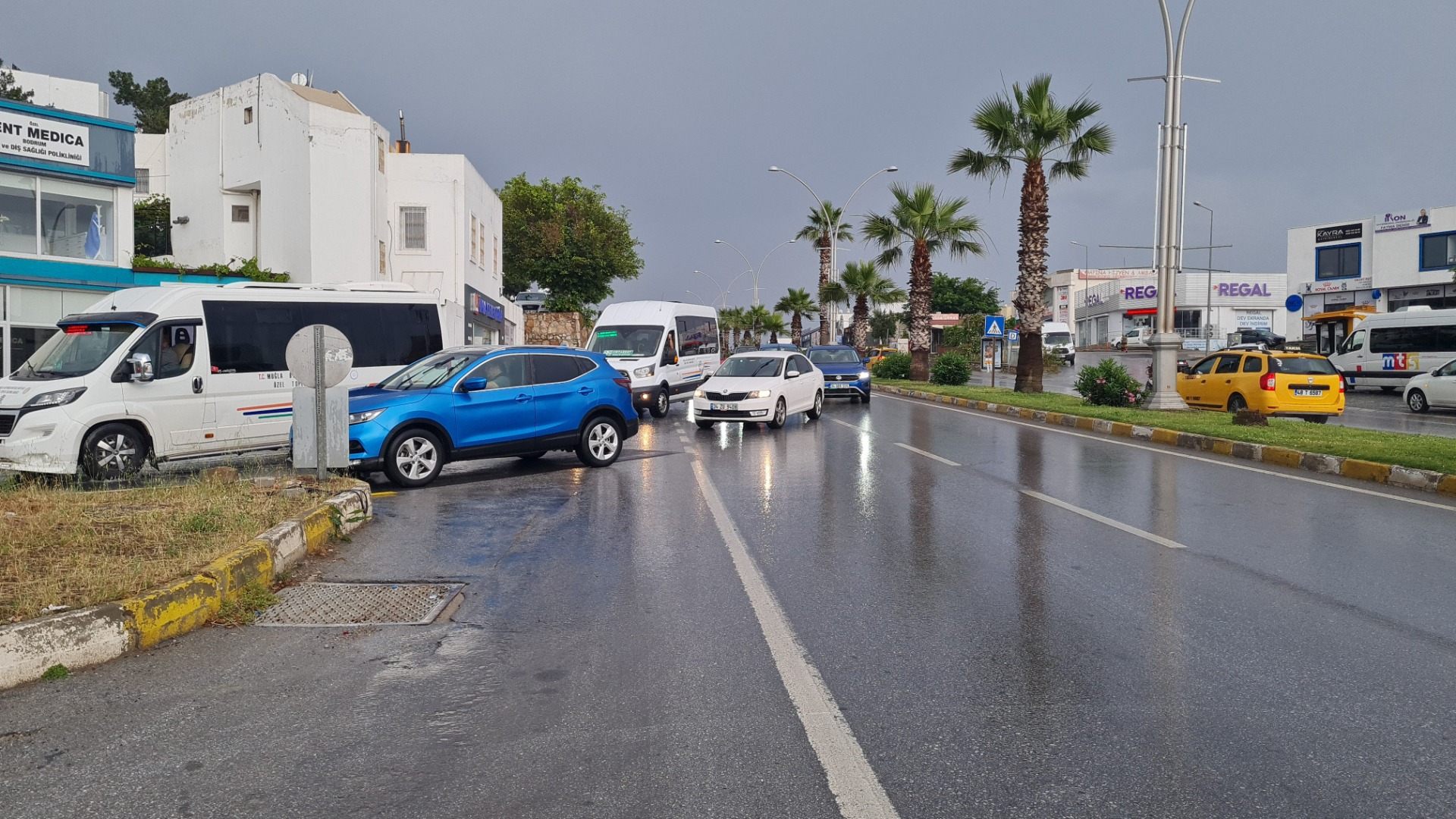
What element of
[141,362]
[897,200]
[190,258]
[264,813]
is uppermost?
[897,200]

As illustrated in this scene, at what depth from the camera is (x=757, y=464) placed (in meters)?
13.2

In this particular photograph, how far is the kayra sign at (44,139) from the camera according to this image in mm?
20297

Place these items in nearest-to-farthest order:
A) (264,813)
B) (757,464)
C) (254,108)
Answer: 1. (264,813)
2. (757,464)
3. (254,108)

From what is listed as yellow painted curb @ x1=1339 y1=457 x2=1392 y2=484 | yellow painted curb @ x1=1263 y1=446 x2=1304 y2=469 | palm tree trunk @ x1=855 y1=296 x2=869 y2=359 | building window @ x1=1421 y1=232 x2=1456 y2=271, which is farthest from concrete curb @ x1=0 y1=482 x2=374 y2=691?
building window @ x1=1421 y1=232 x2=1456 y2=271

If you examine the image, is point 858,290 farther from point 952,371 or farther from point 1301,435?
point 1301,435

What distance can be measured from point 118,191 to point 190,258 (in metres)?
8.38

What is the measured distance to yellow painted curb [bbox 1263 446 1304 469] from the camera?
527 inches

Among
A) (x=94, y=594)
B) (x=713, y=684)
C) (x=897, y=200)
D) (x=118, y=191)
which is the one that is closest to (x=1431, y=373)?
(x=897, y=200)

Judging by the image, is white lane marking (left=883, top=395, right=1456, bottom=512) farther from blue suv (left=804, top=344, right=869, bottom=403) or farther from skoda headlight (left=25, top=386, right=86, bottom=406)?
skoda headlight (left=25, top=386, right=86, bottom=406)

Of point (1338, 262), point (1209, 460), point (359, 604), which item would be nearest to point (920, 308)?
point (1209, 460)

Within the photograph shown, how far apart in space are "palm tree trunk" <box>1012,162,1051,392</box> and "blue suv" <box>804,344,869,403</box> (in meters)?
4.32

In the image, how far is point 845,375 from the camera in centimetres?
2695

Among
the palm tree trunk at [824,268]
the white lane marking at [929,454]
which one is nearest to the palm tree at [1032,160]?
the white lane marking at [929,454]

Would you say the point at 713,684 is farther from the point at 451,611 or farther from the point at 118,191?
the point at 118,191
